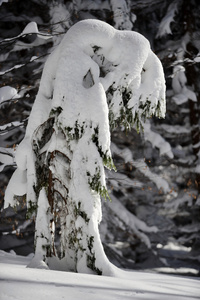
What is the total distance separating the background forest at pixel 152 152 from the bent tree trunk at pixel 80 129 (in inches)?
213

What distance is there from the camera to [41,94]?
5.08 metres

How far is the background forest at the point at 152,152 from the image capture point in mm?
11047

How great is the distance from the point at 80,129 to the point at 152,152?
30.8ft

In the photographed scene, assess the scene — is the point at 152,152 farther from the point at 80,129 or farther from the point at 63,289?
the point at 63,289

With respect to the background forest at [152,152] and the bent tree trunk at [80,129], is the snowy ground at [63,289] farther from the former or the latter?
the background forest at [152,152]

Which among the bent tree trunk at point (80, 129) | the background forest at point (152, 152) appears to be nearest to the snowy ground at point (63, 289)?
the bent tree trunk at point (80, 129)

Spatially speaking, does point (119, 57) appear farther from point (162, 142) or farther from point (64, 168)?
point (162, 142)

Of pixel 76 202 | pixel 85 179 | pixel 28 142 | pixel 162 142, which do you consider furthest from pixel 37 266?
pixel 162 142

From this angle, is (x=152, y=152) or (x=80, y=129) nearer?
(x=80, y=129)

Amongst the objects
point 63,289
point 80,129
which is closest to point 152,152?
point 80,129

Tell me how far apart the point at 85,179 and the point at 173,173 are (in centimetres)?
931

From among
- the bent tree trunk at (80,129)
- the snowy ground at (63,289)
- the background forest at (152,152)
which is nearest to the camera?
the snowy ground at (63,289)

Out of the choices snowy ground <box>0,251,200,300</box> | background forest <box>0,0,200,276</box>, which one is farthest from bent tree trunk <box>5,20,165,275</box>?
background forest <box>0,0,200,276</box>

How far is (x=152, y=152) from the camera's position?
13.6 metres
